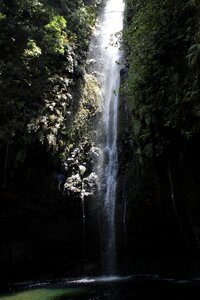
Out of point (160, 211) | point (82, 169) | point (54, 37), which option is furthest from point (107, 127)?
point (160, 211)

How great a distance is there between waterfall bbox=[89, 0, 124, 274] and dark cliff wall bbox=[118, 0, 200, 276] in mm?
459

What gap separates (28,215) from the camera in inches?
526

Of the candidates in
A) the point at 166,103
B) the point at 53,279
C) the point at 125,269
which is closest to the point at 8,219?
the point at 53,279

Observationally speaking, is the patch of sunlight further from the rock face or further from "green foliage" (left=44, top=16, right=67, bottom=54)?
"green foliage" (left=44, top=16, right=67, bottom=54)

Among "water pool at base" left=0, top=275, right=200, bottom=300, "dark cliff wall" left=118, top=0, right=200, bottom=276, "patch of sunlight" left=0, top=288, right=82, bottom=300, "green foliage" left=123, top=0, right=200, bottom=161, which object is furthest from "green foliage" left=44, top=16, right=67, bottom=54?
"patch of sunlight" left=0, top=288, right=82, bottom=300

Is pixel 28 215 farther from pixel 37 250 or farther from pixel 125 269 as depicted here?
pixel 125 269

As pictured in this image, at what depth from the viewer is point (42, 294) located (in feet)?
34.9

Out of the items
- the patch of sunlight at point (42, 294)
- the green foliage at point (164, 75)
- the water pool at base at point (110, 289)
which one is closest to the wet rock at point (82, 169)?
the green foliage at point (164, 75)

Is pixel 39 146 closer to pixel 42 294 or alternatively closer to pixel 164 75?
pixel 42 294

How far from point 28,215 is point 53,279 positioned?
256 centimetres

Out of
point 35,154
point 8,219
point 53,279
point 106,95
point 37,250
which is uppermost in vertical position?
point 106,95

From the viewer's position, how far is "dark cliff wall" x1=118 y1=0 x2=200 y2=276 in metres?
9.10

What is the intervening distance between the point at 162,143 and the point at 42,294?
18.4ft

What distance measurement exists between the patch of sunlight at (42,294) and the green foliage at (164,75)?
15.1 feet
